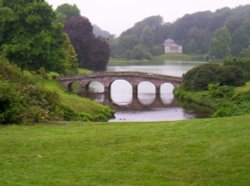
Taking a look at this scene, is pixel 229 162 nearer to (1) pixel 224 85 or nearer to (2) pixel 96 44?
(1) pixel 224 85

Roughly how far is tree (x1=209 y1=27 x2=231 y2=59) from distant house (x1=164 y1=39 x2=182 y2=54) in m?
46.2

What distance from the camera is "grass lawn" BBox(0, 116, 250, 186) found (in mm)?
11539

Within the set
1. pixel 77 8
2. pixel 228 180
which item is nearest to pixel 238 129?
pixel 228 180

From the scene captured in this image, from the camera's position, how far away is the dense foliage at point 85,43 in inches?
3433

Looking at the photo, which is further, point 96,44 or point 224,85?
point 96,44

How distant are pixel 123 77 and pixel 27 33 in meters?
18.5

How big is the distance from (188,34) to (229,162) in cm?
18399

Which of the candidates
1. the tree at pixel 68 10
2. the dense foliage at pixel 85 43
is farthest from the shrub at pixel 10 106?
Result: the tree at pixel 68 10

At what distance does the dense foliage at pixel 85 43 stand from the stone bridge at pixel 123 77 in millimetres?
22811

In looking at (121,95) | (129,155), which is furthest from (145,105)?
(129,155)

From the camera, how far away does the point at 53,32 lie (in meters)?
53.7

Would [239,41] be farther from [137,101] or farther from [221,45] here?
[137,101]

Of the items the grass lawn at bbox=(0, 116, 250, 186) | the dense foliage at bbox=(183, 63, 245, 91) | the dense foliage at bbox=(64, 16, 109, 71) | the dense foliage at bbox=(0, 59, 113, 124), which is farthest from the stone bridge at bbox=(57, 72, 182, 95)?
the grass lawn at bbox=(0, 116, 250, 186)

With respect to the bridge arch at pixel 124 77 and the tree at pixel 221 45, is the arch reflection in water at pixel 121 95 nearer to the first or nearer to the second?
the bridge arch at pixel 124 77
